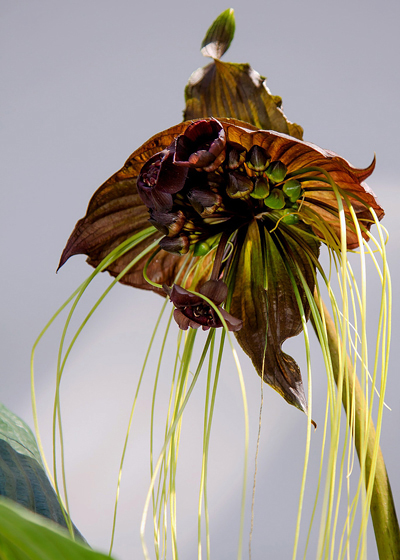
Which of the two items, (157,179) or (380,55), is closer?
(157,179)

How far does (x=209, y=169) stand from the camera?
319 millimetres

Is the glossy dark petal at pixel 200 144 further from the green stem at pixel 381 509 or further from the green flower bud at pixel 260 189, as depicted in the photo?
the green stem at pixel 381 509

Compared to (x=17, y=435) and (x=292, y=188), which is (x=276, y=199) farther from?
(x=17, y=435)

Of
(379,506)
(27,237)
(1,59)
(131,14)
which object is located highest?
(131,14)

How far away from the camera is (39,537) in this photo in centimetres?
15

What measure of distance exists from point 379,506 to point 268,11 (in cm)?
98

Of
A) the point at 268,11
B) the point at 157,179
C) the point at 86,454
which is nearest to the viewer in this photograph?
the point at 157,179

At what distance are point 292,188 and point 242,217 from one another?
1.6 inches

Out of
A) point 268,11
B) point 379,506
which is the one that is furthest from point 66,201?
point 379,506

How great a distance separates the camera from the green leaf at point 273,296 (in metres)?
0.38

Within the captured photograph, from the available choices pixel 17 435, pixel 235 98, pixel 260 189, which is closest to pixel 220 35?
pixel 235 98

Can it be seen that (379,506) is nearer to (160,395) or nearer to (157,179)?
(157,179)

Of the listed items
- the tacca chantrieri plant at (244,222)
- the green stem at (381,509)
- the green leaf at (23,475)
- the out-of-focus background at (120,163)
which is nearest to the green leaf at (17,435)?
the green leaf at (23,475)

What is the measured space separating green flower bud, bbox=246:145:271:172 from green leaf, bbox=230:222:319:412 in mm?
57
